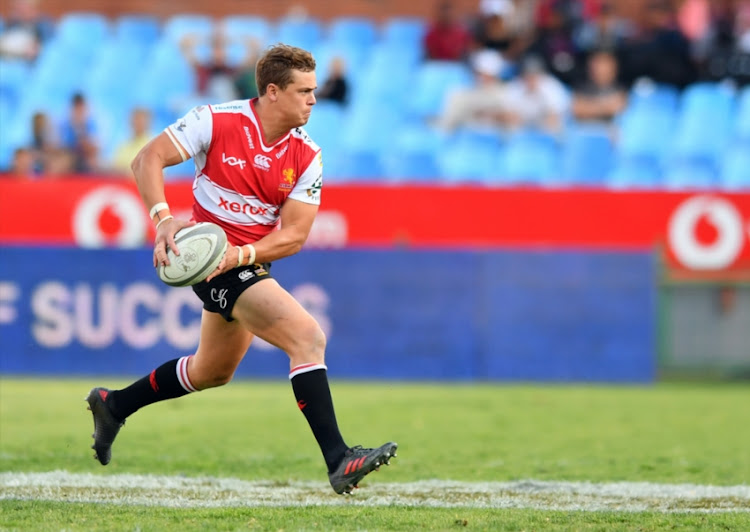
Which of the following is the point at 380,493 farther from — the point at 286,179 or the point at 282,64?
the point at 282,64

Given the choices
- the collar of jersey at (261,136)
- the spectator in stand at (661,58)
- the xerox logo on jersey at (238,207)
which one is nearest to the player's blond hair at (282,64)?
the collar of jersey at (261,136)

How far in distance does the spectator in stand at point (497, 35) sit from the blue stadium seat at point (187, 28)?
420 cm

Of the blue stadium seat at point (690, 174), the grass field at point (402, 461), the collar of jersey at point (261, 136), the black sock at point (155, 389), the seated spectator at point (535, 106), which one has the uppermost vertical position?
the collar of jersey at point (261, 136)

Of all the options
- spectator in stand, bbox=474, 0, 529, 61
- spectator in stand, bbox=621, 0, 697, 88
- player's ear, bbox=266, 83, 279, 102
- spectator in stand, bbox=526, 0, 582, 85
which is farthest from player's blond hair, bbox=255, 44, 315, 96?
spectator in stand, bbox=621, 0, 697, 88

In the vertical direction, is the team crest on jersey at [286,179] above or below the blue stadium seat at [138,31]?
below

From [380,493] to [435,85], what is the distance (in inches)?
466

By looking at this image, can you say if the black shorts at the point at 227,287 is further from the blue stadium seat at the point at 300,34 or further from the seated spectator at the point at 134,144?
the blue stadium seat at the point at 300,34

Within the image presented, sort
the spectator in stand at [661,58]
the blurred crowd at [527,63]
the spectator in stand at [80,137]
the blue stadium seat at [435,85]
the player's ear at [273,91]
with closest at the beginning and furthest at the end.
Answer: the player's ear at [273,91] < the spectator in stand at [80,137] < the blurred crowd at [527,63] < the spectator in stand at [661,58] < the blue stadium seat at [435,85]

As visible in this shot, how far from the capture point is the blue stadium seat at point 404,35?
19.0m

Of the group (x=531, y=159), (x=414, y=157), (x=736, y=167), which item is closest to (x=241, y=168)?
(x=414, y=157)

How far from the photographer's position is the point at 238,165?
6383mm

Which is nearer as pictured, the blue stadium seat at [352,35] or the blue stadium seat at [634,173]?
the blue stadium seat at [634,173]

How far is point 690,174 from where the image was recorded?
16.1m

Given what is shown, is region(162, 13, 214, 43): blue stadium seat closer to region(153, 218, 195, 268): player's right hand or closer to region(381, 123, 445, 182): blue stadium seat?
region(381, 123, 445, 182): blue stadium seat
